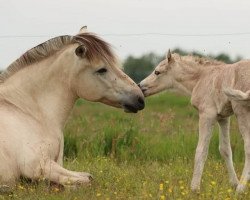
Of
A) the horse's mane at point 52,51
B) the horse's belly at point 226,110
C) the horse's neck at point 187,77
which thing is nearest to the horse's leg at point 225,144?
the horse's belly at point 226,110

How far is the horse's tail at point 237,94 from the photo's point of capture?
732 centimetres

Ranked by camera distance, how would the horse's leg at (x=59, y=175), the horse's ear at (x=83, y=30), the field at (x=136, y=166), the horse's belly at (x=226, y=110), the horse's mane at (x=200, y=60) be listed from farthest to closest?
the horse's mane at (x=200, y=60), the horse's belly at (x=226, y=110), the horse's ear at (x=83, y=30), the horse's leg at (x=59, y=175), the field at (x=136, y=166)

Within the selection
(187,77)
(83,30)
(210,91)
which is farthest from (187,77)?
(83,30)

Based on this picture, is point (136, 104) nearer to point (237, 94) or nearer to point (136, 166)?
point (237, 94)

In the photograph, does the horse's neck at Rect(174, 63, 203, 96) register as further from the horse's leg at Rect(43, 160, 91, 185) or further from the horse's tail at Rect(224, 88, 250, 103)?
the horse's leg at Rect(43, 160, 91, 185)

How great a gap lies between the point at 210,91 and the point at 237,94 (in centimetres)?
93

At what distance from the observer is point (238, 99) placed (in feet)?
24.3

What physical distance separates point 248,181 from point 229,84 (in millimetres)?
1220

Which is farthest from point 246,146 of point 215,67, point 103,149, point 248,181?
point 103,149

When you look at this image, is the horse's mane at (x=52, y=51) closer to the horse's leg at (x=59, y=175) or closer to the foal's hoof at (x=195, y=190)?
the horse's leg at (x=59, y=175)

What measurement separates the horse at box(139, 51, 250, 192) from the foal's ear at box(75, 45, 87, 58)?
5.54ft

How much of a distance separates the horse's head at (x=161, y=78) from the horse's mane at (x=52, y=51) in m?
1.80

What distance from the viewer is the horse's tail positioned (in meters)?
7.32

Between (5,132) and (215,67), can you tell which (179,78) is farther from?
(5,132)
